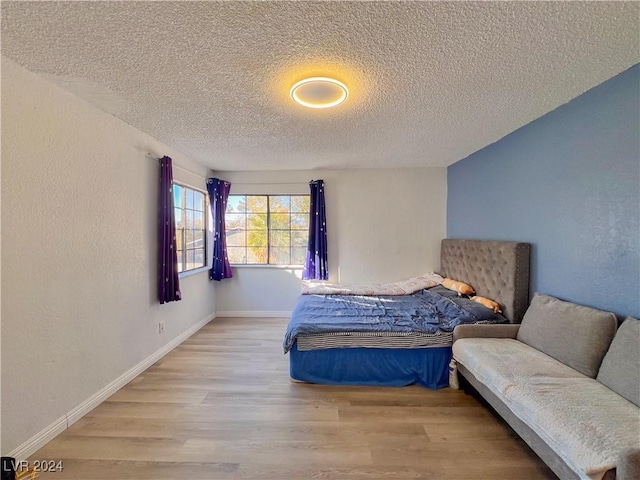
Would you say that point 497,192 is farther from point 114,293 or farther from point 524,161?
point 114,293

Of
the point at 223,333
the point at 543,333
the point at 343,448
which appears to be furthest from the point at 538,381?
the point at 223,333

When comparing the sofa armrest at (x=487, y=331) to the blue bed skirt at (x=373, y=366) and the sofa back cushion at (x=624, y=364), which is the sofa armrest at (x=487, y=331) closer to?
the blue bed skirt at (x=373, y=366)

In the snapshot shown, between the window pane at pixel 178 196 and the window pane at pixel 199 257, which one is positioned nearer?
the window pane at pixel 178 196

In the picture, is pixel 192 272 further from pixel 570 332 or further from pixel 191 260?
pixel 570 332

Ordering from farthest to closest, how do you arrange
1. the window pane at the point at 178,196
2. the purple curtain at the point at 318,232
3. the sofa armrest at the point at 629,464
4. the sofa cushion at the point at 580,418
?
the purple curtain at the point at 318,232 → the window pane at the point at 178,196 → the sofa cushion at the point at 580,418 → the sofa armrest at the point at 629,464

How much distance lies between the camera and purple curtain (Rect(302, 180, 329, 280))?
400cm

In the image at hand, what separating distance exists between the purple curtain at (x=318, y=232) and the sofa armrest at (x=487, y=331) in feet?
7.03

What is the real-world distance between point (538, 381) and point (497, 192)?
1896 mm

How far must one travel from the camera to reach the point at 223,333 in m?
3.51

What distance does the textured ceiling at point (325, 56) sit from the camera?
1170mm

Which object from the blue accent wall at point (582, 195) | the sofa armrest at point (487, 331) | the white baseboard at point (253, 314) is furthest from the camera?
the white baseboard at point (253, 314)

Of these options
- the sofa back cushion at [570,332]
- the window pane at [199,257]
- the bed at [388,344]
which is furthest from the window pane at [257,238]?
the sofa back cushion at [570,332]

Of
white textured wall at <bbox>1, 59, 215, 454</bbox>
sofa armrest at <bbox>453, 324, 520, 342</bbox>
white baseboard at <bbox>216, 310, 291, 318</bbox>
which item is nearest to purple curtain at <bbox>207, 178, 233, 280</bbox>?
white baseboard at <bbox>216, 310, 291, 318</bbox>

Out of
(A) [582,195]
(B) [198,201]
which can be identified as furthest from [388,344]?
(B) [198,201]
